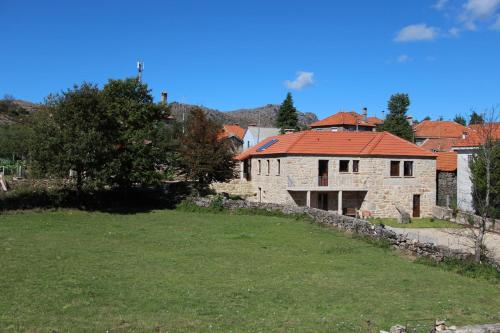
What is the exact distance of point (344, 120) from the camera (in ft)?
236

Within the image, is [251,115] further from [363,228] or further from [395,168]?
[363,228]

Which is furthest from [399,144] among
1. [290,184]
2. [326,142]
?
[290,184]

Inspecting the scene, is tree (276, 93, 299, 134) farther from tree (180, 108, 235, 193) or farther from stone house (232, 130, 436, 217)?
tree (180, 108, 235, 193)

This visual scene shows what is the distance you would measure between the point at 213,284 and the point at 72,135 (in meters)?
18.0

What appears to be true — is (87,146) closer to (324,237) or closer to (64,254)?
(64,254)

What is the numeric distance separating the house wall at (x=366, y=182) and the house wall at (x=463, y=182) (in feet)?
7.93

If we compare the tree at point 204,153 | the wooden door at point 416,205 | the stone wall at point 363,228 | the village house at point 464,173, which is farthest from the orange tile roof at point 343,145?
the stone wall at point 363,228

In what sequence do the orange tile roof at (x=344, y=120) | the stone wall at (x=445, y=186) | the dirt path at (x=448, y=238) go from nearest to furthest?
the dirt path at (x=448, y=238), the stone wall at (x=445, y=186), the orange tile roof at (x=344, y=120)

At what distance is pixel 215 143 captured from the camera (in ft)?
115

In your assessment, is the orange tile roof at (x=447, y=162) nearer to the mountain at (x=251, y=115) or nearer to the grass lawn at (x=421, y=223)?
the grass lawn at (x=421, y=223)

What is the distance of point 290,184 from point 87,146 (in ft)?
52.7

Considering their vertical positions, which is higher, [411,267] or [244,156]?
[244,156]

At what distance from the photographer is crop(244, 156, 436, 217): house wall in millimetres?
36844

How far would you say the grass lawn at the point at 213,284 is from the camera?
973 cm
